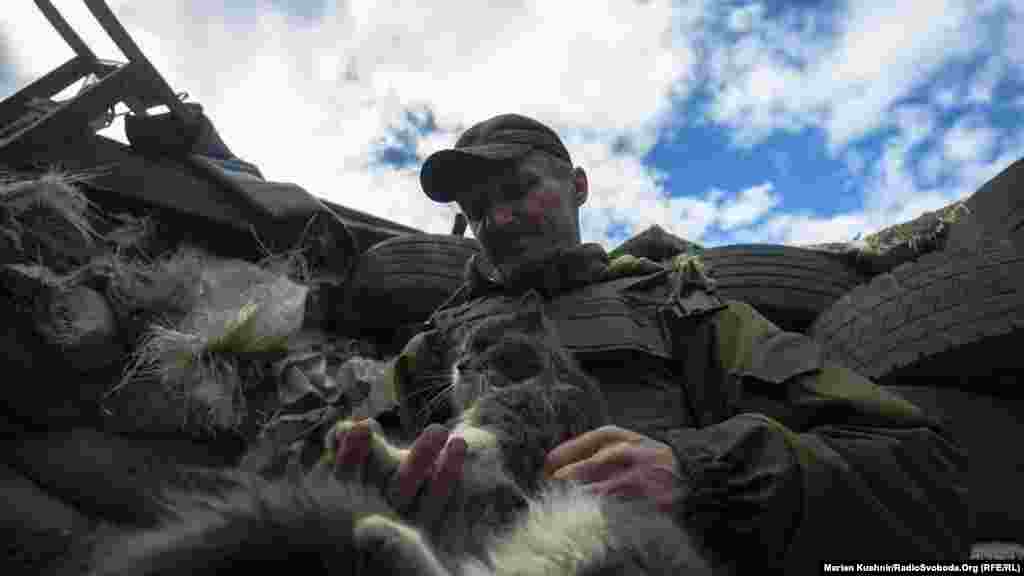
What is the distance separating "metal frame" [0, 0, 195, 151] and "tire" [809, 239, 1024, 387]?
11.1 ft

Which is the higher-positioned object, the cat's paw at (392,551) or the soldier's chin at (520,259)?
the soldier's chin at (520,259)

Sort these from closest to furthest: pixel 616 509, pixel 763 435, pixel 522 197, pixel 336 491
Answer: pixel 336 491, pixel 616 509, pixel 763 435, pixel 522 197

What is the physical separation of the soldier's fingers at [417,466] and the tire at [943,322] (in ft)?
6.37

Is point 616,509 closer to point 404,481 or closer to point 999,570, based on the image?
point 404,481

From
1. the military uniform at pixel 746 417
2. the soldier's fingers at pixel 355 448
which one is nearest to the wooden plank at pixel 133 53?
the military uniform at pixel 746 417

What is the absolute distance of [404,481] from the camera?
1033 mm

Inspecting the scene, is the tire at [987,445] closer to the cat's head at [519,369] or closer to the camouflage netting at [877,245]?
the camouflage netting at [877,245]

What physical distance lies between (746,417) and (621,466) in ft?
1.42

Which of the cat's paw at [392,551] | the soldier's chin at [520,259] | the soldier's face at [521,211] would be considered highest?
the soldier's face at [521,211]

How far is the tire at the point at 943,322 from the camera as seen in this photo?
2.34 m

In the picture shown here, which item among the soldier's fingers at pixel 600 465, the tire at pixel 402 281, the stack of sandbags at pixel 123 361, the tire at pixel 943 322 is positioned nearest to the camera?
the soldier's fingers at pixel 600 465

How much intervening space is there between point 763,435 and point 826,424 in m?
0.43

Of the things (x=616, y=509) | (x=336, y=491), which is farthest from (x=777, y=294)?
(x=336, y=491)

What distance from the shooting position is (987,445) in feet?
7.53
